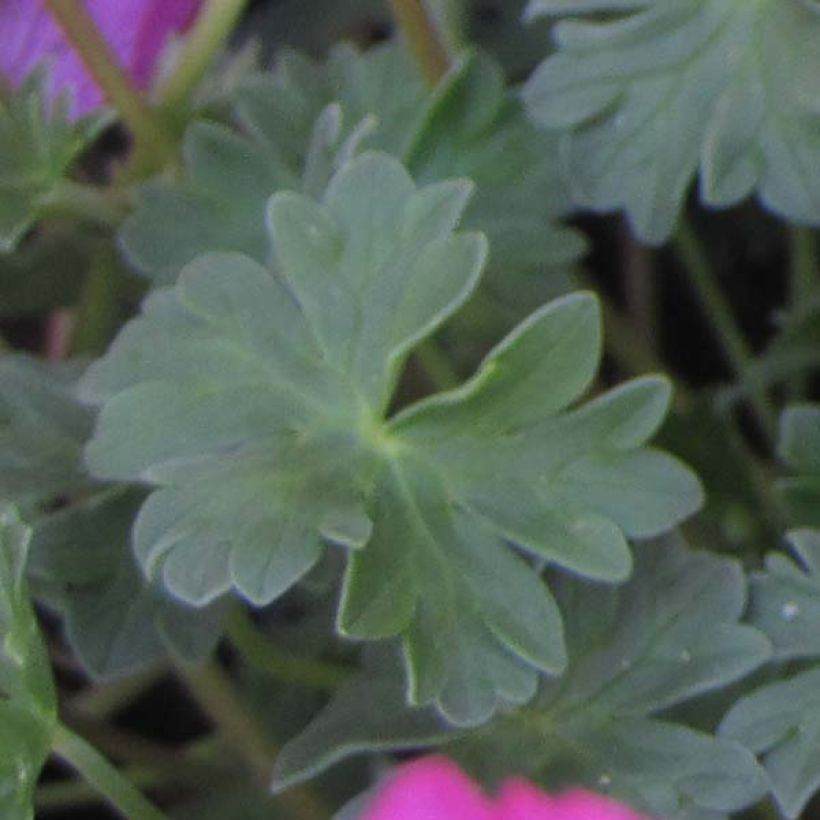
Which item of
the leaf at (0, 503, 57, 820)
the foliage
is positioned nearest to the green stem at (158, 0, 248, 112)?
the foliage

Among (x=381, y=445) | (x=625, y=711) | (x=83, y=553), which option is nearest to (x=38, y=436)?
(x=83, y=553)

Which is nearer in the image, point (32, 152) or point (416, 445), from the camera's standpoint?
point (416, 445)

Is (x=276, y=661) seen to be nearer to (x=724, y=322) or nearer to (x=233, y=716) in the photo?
(x=233, y=716)

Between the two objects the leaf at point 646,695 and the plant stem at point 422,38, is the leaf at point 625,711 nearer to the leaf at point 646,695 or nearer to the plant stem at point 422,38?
the leaf at point 646,695

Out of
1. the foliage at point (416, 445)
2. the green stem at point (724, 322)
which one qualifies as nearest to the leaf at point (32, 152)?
the foliage at point (416, 445)

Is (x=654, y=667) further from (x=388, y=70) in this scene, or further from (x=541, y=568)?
(x=388, y=70)

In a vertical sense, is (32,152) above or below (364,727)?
above
